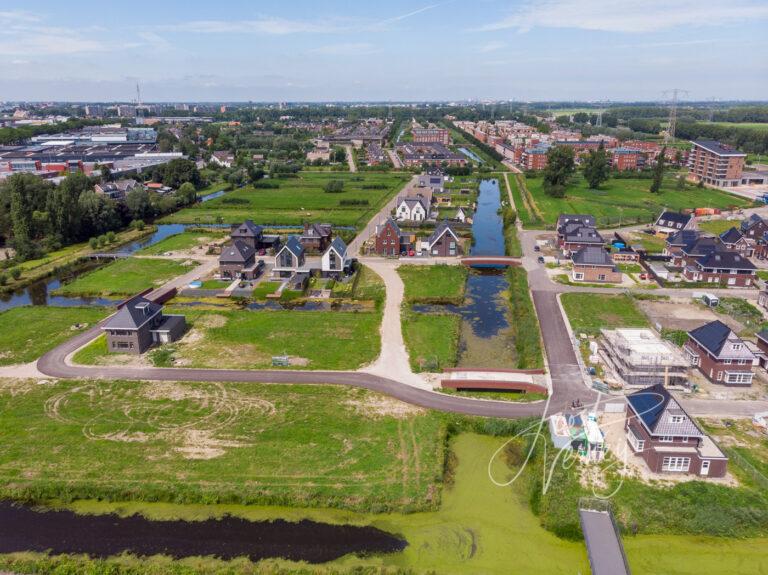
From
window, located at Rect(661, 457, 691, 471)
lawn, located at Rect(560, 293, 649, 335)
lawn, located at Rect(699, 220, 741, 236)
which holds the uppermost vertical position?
lawn, located at Rect(699, 220, 741, 236)

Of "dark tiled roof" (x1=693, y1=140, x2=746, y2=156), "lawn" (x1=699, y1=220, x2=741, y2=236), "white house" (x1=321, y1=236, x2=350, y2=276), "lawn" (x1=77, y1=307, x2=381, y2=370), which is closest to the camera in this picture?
"lawn" (x1=77, y1=307, x2=381, y2=370)

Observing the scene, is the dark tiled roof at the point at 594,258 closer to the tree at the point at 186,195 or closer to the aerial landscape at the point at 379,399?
the aerial landscape at the point at 379,399

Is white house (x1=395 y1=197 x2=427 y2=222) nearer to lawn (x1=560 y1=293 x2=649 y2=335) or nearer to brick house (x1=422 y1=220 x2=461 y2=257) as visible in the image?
brick house (x1=422 y1=220 x2=461 y2=257)

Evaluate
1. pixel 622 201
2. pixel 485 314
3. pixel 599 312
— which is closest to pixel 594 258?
pixel 599 312

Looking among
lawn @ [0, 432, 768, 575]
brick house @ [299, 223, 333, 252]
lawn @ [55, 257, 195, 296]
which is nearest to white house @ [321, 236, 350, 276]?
brick house @ [299, 223, 333, 252]

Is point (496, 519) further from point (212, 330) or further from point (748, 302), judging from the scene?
point (748, 302)

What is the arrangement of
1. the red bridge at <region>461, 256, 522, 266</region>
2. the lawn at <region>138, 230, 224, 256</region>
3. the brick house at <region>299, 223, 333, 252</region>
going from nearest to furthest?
the red bridge at <region>461, 256, 522, 266</region>, the brick house at <region>299, 223, 333, 252</region>, the lawn at <region>138, 230, 224, 256</region>

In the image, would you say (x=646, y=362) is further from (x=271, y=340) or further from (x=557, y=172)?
(x=557, y=172)
